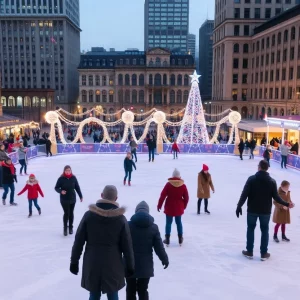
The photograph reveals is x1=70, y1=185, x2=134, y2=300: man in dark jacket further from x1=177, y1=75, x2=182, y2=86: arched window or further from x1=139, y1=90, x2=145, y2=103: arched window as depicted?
x1=139, y1=90, x2=145, y2=103: arched window

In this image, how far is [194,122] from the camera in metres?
26.0

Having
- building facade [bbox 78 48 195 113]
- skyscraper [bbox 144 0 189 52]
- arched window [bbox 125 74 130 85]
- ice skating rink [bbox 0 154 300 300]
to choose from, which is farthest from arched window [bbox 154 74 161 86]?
skyscraper [bbox 144 0 189 52]

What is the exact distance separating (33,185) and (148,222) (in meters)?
6.09

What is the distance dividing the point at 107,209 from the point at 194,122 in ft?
74.5

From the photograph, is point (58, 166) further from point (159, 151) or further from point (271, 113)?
point (271, 113)

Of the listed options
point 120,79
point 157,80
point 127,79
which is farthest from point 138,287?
point 120,79

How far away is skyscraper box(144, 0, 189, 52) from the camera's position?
583 feet

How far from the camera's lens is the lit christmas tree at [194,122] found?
82.8 feet

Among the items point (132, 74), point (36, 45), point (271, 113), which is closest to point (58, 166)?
point (271, 113)

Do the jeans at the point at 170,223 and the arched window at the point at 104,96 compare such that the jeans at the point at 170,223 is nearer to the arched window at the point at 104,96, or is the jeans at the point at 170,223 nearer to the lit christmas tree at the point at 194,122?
the lit christmas tree at the point at 194,122

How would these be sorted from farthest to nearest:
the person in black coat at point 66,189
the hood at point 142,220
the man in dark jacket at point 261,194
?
1. the person in black coat at point 66,189
2. the man in dark jacket at point 261,194
3. the hood at point 142,220

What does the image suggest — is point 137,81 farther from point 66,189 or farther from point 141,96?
point 66,189

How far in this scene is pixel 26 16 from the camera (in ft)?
298

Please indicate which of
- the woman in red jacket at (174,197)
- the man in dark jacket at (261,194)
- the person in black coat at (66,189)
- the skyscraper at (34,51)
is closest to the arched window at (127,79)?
the skyscraper at (34,51)
